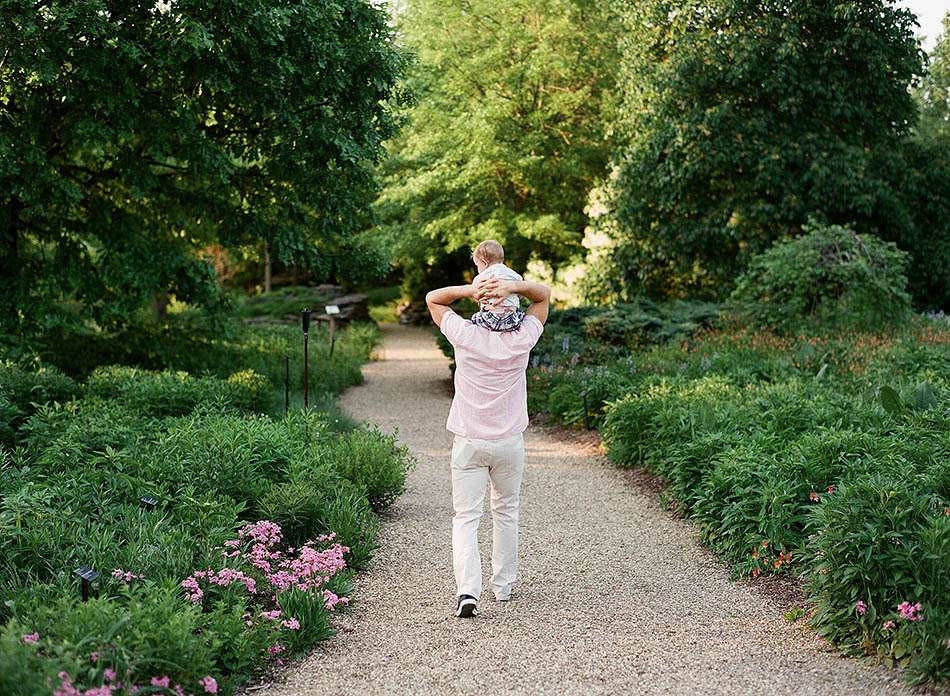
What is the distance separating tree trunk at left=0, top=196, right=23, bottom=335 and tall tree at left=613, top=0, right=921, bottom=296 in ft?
35.6

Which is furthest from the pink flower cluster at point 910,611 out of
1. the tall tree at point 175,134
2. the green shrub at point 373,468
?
the tall tree at point 175,134

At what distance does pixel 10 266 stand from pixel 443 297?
738 cm

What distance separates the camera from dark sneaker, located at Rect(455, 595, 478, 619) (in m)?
4.77

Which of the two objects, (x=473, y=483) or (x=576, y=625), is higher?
(x=473, y=483)

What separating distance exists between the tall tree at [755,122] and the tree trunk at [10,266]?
10851 millimetres

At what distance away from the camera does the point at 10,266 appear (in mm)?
10414

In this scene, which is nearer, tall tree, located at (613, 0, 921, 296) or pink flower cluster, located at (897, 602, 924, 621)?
pink flower cluster, located at (897, 602, 924, 621)

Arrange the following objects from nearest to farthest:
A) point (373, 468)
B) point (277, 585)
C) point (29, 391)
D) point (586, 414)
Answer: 1. point (277, 585)
2. point (373, 468)
3. point (29, 391)
4. point (586, 414)

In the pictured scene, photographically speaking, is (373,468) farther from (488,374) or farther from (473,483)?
(488,374)

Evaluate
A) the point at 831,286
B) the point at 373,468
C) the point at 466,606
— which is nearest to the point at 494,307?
the point at 466,606

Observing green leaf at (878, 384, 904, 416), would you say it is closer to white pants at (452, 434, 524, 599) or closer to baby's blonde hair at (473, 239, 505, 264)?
white pants at (452, 434, 524, 599)

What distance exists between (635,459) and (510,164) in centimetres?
1288

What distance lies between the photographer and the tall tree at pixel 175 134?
8.96 m

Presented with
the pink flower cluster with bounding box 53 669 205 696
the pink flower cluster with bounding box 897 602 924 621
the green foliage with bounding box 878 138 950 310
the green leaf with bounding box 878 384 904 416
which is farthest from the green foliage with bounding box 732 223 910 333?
the pink flower cluster with bounding box 53 669 205 696
